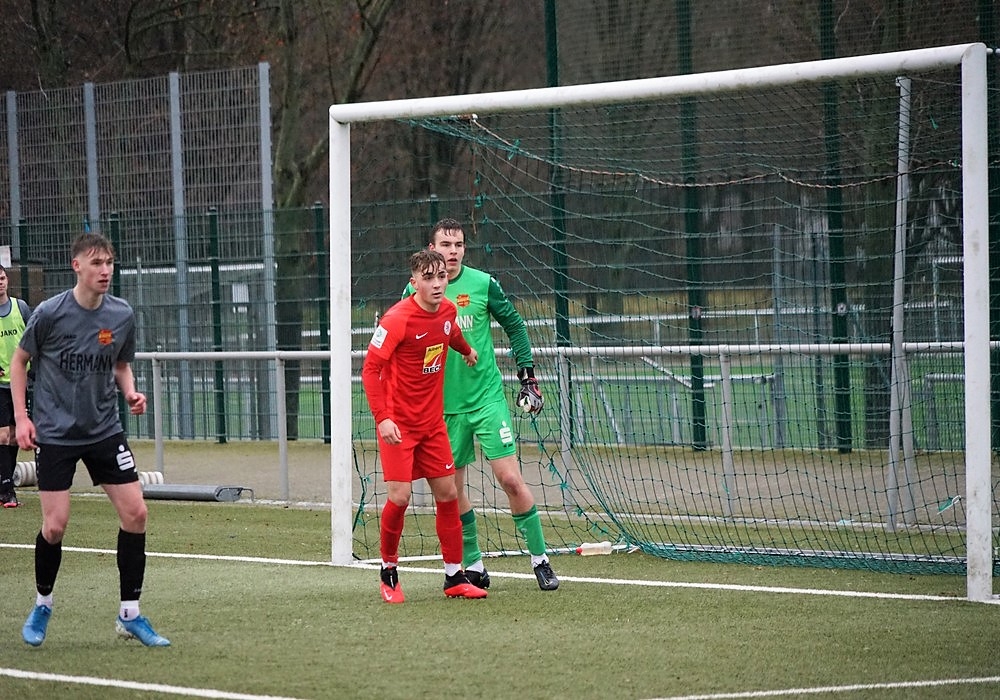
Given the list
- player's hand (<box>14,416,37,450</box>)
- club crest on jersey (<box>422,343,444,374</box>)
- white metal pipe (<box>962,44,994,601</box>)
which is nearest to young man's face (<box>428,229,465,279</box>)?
club crest on jersey (<box>422,343,444,374</box>)

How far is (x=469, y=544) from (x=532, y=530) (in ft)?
1.28

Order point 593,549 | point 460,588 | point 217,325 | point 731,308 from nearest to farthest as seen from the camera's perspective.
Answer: point 460,588 → point 593,549 → point 731,308 → point 217,325

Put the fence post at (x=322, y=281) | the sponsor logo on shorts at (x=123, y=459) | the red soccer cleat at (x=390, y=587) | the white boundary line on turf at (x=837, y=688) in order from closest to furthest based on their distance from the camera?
the white boundary line on turf at (x=837, y=688) → the sponsor logo on shorts at (x=123, y=459) → the red soccer cleat at (x=390, y=587) → the fence post at (x=322, y=281)

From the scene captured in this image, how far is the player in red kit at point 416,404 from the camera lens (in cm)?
709

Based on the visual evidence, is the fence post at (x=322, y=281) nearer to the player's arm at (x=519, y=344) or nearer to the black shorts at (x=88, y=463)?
the player's arm at (x=519, y=344)

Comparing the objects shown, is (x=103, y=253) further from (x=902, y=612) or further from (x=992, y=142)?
(x=992, y=142)

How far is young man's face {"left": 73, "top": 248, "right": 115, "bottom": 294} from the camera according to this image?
6074mm

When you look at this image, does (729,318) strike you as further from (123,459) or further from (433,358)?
(123,459)

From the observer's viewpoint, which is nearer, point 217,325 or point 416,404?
point 416,404

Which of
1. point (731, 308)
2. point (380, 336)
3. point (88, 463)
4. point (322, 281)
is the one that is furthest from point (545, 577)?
point (322, 281)

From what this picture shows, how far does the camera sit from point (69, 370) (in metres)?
6.12

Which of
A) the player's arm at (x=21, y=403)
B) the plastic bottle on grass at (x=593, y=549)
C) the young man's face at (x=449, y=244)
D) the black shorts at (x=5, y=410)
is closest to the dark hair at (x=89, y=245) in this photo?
the player's arm at (x=21, y=403)

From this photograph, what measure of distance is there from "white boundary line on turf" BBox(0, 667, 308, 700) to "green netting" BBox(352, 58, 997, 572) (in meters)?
3.59

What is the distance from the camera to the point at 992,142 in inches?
463
